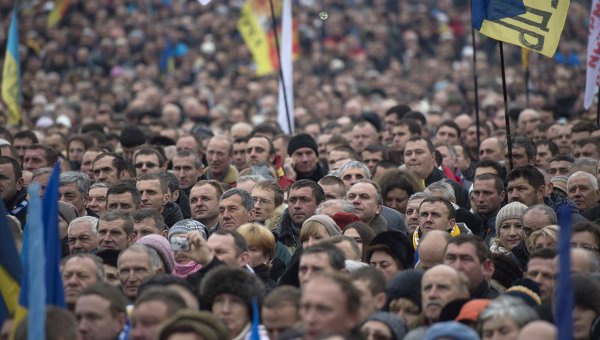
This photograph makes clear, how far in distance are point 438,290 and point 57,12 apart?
76.1 ft

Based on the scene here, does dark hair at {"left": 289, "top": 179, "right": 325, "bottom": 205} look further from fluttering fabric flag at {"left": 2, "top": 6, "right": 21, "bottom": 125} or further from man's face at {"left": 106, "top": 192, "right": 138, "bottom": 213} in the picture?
fluttering fabric flag at {"left": 2, "top": 6, "right": 21, "bottom": 125}

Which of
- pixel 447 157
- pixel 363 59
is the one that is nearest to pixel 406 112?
pixel 447 157

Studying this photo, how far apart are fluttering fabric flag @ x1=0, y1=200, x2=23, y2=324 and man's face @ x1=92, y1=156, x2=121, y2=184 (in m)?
5.18

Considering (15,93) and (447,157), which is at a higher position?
(15,93)

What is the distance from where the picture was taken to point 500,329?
816 centimetres

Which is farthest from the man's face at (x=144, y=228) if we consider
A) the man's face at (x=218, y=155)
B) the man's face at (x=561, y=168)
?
the man's face at (x=561, y=168)

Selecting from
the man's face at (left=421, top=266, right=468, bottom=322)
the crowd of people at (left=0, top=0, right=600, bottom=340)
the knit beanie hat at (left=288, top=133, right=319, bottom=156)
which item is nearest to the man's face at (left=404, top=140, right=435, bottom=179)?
the crowd of people at (left=0, top=0, right=600, bottom=340)

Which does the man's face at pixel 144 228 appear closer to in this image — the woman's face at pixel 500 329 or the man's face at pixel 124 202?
the man's face at pixel 124 202

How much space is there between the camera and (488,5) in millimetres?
13477

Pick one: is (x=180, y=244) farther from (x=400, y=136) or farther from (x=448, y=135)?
(x=448, y=135)

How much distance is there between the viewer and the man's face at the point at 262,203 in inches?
513

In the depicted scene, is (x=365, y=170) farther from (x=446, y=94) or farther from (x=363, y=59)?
(x=363, y=59)

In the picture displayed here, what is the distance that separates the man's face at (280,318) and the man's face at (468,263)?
5.18ft

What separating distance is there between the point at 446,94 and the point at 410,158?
439 inches
